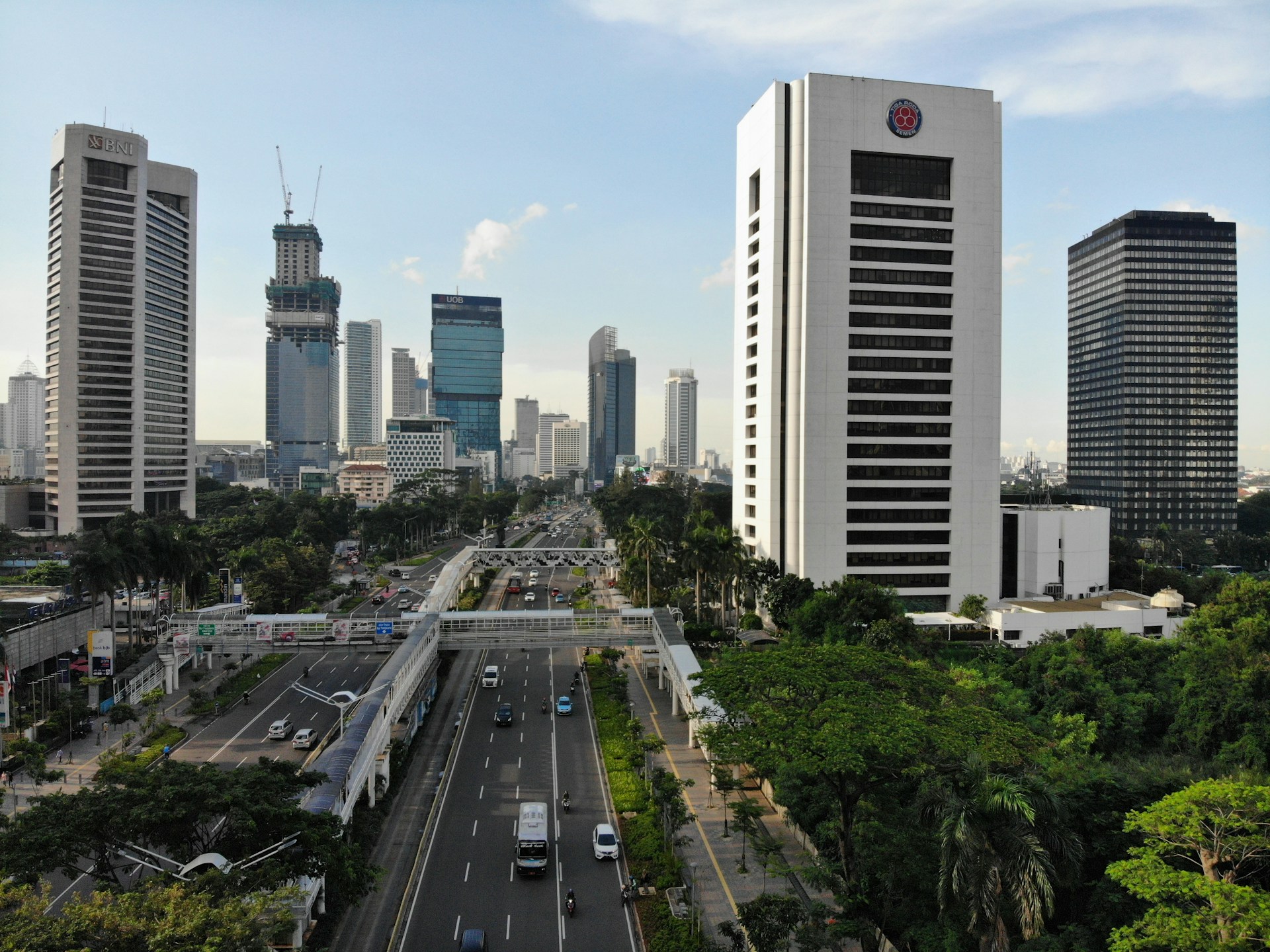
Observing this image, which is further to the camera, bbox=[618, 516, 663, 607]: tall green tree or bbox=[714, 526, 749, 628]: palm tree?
bbox=[618, 516, 663, 607]: tall green tree

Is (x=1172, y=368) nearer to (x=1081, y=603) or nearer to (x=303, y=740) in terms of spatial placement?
(x=1081, y=603)

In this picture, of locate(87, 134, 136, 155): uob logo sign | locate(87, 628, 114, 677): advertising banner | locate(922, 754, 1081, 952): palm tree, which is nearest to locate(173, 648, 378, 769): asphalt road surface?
locate(87, 628, 114, 677): advertising banner

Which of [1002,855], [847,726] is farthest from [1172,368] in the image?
[1002,855]

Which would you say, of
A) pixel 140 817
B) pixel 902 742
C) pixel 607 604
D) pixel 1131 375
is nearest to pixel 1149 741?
pixel 902 742

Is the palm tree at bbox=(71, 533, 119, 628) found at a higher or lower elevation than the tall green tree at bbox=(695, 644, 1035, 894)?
higher

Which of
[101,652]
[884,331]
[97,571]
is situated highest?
[884,331]

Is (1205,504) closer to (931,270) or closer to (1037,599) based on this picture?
(1037,599)

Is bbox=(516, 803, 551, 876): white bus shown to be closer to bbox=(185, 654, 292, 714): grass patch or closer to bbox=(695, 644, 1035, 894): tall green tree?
bbox=(695, 644, 1035, 894): tall green tree

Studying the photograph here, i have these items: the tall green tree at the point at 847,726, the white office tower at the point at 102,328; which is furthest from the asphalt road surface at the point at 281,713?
the white office tower at the point at 102,328
